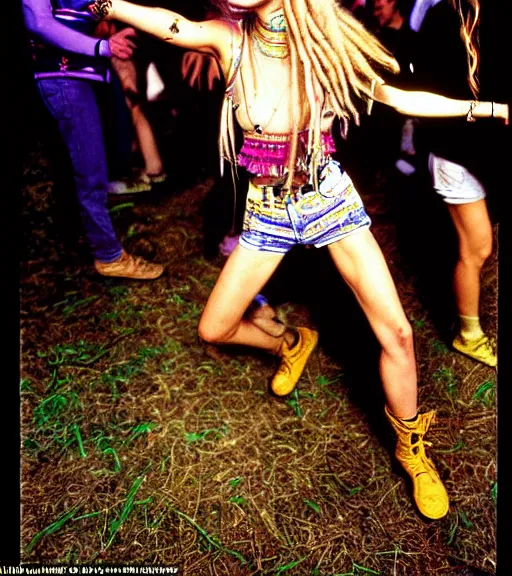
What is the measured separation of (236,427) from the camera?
2855 millimetres

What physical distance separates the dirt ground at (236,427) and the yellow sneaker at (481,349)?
1.9 inches

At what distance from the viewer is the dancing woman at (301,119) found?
6.27 ft

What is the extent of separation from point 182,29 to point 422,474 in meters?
2.03

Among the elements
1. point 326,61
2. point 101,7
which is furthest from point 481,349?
point 101,7

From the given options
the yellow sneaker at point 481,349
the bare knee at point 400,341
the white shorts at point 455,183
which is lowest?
the yellow sneaker at point 481,349

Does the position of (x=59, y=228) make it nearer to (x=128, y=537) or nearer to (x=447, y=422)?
(x=128, y=537)

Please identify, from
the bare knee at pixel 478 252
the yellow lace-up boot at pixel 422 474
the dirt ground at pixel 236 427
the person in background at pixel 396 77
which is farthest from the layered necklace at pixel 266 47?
the dirt ground at pixel 236 427

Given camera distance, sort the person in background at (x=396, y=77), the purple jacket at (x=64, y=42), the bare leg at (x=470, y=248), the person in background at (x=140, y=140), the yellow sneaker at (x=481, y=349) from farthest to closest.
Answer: the person in background at (x=140, y=140) < the yellow sneaker at (x=481, y=349) < the purple jacket at (x=64, y=42) < the bare leg at (x=470, y=248) < the person in background at (x=396, y=77)

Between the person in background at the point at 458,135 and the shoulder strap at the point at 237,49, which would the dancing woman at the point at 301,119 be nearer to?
the shoulder strap at the point at 237,49

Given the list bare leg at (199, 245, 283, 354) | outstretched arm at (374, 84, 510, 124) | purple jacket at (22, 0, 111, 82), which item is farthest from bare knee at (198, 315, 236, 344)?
purple jacket at (22, 0, 111, 82)

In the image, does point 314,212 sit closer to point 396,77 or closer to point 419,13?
point 396,77

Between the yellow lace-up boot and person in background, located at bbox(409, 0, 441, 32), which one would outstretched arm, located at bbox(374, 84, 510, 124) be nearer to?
person in background, located at bbox(409, 0, 441, 32)

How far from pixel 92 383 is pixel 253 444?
98cm

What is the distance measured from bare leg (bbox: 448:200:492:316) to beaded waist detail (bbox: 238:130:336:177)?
822mm
